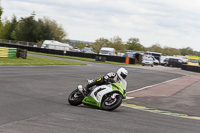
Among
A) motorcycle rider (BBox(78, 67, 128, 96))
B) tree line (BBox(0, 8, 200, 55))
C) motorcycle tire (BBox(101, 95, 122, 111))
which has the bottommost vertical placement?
motorcycle tire (BBox(101, 95, 122, 111))

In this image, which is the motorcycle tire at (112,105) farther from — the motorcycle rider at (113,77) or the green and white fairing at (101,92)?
the motorcycle rider at (113,77)

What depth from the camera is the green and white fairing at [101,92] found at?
30.5 ft

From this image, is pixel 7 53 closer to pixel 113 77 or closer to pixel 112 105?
pixel 113 77

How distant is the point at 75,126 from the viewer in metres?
6.69

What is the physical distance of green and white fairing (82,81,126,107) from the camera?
9281mm

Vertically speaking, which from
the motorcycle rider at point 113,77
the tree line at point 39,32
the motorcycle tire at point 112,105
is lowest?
the motorcycle tire at point 112,105

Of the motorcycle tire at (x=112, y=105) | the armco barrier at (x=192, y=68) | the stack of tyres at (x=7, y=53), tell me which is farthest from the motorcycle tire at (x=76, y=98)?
the armco barrier at (x=192, y=68)

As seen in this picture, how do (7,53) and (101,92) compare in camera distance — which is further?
(7,53)

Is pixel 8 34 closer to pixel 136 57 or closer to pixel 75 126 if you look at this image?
pixel 136 57

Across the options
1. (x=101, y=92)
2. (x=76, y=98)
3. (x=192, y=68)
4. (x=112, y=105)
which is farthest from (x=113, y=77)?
(x=192, y=68)

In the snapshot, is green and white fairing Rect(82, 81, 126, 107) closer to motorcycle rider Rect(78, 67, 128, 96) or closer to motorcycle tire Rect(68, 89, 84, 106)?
motorcycle rider Rect(78, 67, 128, 96)

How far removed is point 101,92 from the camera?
30.6 feet

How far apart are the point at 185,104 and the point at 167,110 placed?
1.92 meters

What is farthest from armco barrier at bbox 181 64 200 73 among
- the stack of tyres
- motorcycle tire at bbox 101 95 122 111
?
motorcycle tire at bbox 101 95 122 111
